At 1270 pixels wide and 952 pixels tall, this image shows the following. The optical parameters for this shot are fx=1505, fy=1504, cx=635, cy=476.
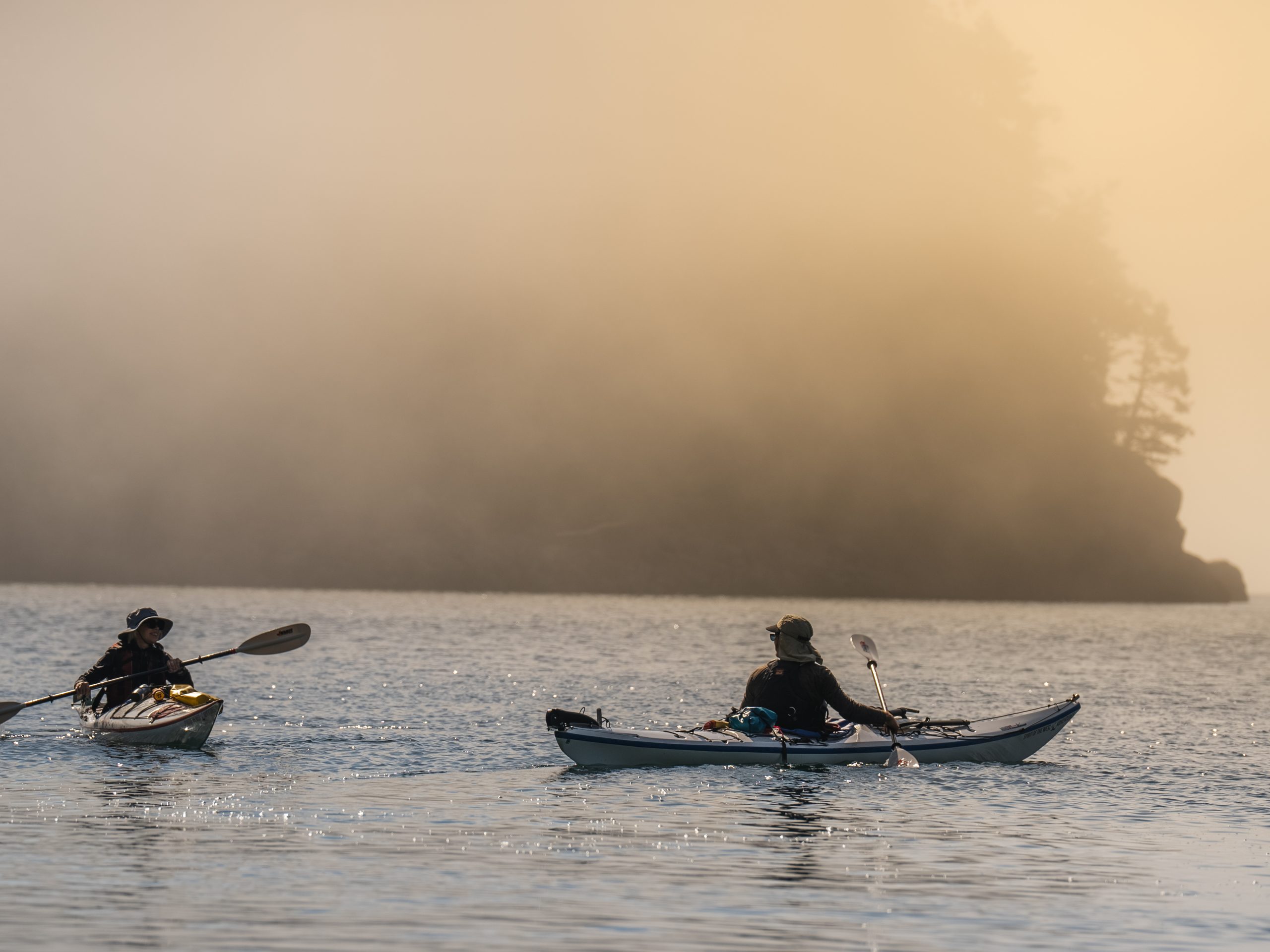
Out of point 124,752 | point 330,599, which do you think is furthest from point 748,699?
point 330,599

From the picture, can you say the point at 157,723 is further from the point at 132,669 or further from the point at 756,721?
the point at 756,721

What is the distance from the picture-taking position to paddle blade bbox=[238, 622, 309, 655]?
25.0m

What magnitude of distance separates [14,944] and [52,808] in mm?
6664

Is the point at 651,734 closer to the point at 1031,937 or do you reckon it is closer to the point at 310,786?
the point at 310,786

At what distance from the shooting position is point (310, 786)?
19.5m

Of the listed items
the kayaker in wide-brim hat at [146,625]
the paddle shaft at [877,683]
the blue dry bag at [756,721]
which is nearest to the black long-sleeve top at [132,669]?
the kayaker in wide-brim hat at [146,625]

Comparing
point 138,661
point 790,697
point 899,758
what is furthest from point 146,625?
point 899,758

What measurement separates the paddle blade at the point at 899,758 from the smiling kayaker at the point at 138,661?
10761mm

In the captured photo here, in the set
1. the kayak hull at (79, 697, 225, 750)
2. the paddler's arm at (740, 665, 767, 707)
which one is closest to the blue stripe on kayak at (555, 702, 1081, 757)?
the paddler's arm at (740, 665, 767, 707)

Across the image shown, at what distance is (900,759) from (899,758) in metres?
0.01

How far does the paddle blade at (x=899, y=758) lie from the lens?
2162 cm

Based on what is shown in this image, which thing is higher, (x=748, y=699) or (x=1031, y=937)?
(x=748, y=699)

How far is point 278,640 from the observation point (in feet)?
82.9

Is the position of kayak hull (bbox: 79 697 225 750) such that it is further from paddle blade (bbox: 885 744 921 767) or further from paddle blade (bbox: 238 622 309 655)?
paddle blade (bbox: 885 744 921 767)
